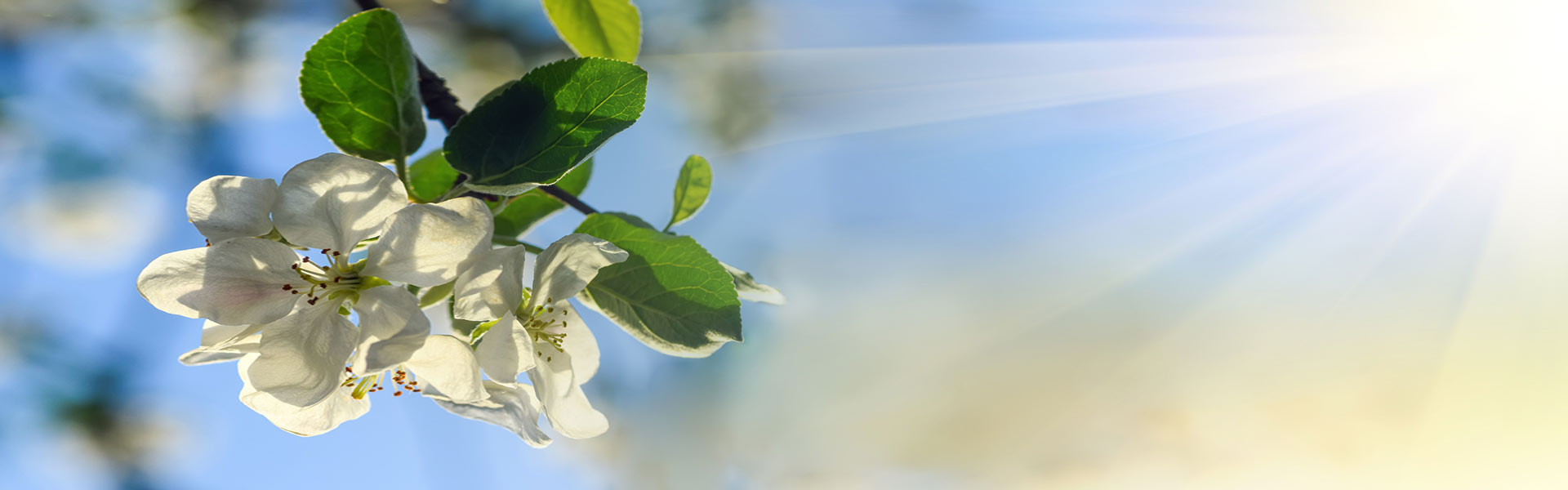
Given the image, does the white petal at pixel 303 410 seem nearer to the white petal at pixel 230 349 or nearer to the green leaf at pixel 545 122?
the white petal at pixel 230 349

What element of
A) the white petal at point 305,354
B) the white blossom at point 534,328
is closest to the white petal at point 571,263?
the white blossom at point 534,328

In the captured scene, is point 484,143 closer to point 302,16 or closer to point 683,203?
point 683,203

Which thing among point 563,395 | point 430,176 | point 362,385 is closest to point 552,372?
point 563,395

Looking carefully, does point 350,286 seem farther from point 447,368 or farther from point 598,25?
point 598,25

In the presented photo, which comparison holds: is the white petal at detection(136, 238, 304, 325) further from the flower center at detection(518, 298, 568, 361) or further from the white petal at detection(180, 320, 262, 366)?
the flower center at detection(518, 298, 568, 361)

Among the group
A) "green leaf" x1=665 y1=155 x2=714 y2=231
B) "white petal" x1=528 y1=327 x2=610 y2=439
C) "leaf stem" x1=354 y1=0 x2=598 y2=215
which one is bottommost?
"white petal" x1=528 y1=327 x2=610 y2=439

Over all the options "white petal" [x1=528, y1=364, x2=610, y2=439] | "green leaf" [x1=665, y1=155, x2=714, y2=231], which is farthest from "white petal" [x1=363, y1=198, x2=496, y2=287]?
"green leaf" [x1=665, y1=155, x2=714, y2=231]

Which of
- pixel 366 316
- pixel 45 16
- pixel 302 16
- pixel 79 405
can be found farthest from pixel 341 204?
pixel 79 405
